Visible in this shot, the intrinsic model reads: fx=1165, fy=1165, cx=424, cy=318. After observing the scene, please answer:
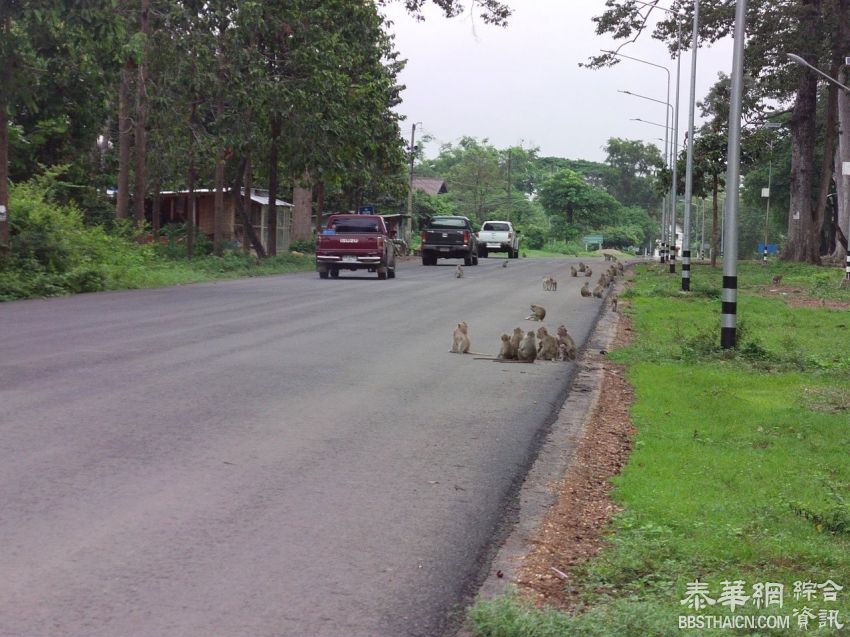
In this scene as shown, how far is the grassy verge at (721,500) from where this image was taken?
195 inches

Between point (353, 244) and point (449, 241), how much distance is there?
52.4 feet

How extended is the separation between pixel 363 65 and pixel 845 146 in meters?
20.6

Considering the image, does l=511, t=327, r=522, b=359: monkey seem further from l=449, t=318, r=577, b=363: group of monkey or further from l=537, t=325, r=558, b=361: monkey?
l=537, t=325, r=558, b=361: monkey

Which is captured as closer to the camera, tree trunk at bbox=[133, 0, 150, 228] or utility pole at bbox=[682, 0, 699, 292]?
utility pole at bbox=[682, 0, 699, 292]

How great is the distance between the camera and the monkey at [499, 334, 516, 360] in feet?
48.9

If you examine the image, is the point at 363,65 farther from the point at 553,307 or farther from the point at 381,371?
the point at 381,371

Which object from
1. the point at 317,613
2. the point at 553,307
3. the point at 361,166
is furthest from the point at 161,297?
the point at 361,166

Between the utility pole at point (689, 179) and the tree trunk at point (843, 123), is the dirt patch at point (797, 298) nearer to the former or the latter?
the utility pole at point (689, 179)

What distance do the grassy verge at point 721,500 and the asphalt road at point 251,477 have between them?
750 mm

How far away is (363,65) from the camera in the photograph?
2010 inches

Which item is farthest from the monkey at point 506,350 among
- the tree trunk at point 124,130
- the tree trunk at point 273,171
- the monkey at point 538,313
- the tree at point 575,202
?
the tree at point 575,202

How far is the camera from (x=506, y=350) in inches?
588

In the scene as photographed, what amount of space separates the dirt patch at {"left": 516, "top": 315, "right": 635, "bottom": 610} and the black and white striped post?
4.45 m

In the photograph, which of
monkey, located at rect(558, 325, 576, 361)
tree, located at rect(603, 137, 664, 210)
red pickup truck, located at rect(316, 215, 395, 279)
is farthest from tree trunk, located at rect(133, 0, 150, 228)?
tree, located at rect(603, 137, 664, 210)
